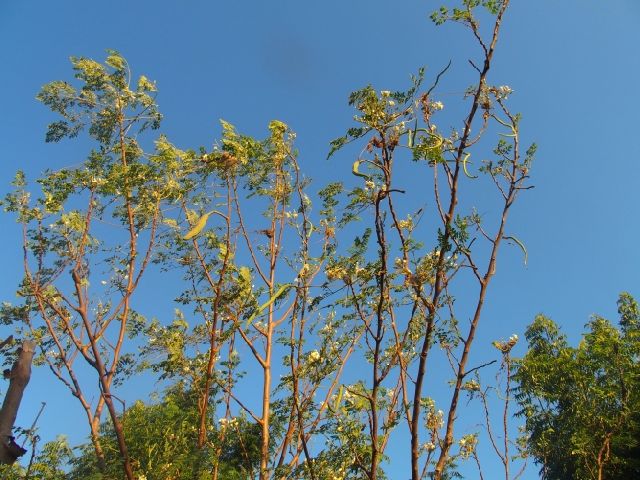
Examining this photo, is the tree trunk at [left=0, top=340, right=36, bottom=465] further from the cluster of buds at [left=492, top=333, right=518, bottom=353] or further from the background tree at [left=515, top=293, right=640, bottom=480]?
the background tree at [left=515, top=293, right=640, bottom=480]

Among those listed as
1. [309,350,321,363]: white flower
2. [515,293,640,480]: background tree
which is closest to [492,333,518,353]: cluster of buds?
[309,350,321,363]: white flower

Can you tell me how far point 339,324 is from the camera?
644cm

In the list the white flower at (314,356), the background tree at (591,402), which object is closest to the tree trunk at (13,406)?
the white flower at (314,356)

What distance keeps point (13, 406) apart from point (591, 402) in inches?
403

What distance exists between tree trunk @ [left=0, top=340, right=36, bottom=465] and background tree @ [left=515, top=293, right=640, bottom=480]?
6.58m

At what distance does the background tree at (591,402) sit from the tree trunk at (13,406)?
658 cm

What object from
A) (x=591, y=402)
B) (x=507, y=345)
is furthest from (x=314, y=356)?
(x=591, y=402)

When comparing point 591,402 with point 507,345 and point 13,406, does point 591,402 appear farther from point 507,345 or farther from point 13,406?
point 13,406

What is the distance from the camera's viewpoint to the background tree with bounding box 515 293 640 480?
338 inches

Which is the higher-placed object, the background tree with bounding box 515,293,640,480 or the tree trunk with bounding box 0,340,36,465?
the background tree with bounding box 515,293,640,480

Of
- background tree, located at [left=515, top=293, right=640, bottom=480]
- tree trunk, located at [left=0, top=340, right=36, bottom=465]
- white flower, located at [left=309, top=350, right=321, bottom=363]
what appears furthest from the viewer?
background tree, located at [left=515, top=293, right=640, bottom=480]

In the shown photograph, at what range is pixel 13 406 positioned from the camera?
2.39 m

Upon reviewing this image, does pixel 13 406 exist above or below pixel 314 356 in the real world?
below

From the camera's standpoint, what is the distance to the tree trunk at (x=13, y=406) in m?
2.25
